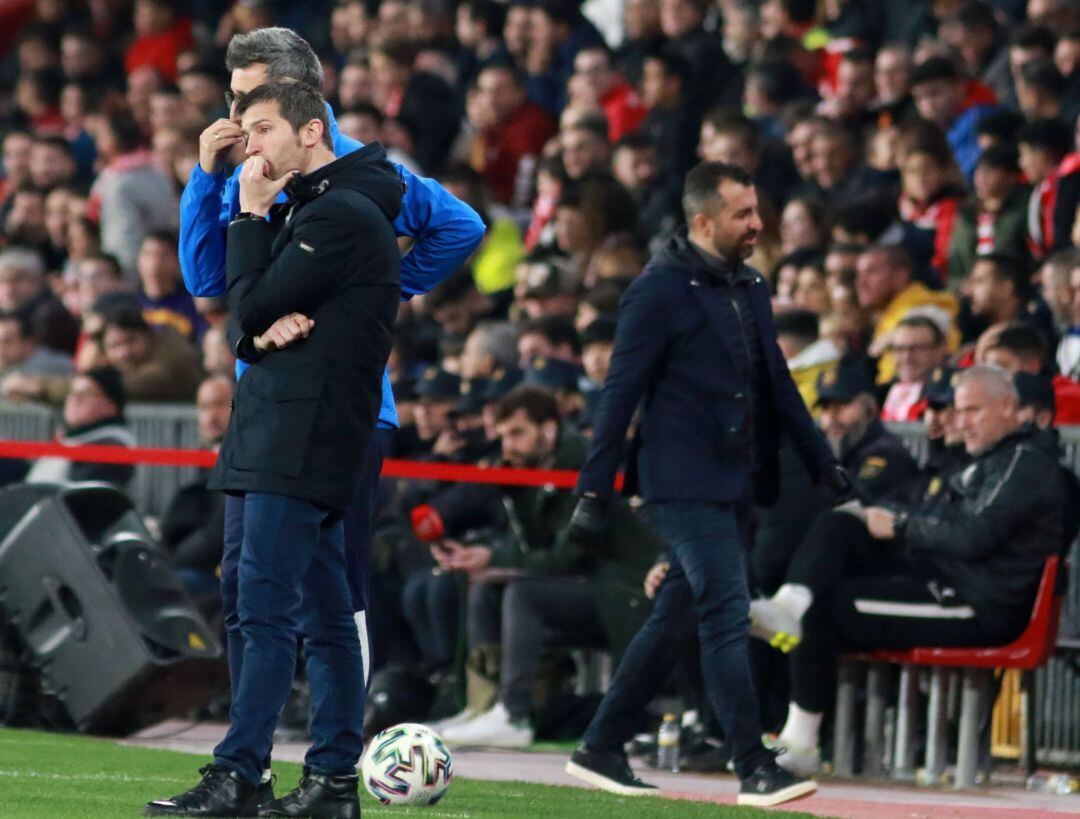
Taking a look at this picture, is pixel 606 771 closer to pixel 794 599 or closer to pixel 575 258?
pixel 794 599

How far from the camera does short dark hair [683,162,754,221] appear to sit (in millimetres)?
8492

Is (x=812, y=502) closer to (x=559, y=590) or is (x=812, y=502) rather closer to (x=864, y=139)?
(x=559, y=590)

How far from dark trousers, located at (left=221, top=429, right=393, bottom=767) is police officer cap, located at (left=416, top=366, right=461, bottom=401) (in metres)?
4.85

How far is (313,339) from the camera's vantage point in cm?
612

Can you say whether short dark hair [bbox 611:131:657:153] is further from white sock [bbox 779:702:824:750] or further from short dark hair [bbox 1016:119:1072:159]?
white sock [bbox 779:702:824:750]

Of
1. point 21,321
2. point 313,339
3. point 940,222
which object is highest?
point 940,222

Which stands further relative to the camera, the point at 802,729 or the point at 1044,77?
the point at 1044,77

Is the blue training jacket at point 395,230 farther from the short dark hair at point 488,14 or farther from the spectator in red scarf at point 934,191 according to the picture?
the short dark hair at point 488,14

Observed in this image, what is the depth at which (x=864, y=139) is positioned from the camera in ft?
48.2

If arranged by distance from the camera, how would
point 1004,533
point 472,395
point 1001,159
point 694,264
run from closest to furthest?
point 694,264 < point 1004,533 < point 472,395 < point 1001,159

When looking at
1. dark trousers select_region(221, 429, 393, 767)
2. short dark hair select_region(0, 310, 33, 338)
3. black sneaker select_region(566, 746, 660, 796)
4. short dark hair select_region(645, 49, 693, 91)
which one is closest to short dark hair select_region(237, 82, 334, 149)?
dark trousers select_region(221, 429, 393, 767)

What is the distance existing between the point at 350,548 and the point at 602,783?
80.9 inches

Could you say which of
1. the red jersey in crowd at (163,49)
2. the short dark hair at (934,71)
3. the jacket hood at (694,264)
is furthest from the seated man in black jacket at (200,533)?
the red jersey in crowd at (163,49)

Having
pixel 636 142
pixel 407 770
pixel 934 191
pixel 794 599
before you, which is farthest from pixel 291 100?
pixel 636 142
